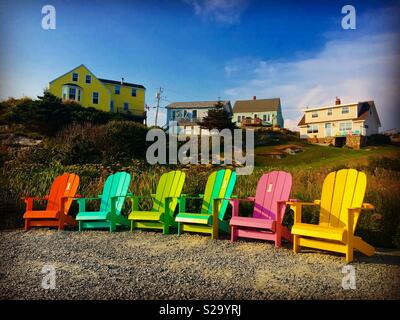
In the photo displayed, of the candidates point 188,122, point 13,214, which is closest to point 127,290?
point 13,214

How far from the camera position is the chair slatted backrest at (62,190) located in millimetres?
5590

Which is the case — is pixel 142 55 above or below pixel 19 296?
above

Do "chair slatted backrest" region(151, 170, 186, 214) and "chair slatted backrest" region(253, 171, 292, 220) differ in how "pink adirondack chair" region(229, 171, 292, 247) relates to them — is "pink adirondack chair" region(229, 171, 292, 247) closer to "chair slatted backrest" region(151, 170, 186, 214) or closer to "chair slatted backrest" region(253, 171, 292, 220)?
"chair slatted backrest" region(253, 171, 292, 220)

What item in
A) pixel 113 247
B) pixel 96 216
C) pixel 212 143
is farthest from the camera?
pixel 212 143

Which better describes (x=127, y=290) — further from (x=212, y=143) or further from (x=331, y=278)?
(x=212, y=143)

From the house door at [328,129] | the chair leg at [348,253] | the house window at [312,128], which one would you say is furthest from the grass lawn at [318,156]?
the chair leg at [348,253]

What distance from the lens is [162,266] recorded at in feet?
10.7

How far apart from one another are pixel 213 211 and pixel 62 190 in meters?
2.55

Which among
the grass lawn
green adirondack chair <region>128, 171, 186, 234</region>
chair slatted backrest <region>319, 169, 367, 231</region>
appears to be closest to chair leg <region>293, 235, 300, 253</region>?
chair slatted backrest <region>319, 169, 367, 231</region>

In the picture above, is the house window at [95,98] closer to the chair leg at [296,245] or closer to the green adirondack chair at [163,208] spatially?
the green adirondack chair at [163,208]

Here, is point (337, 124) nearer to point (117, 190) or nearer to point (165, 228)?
point (117, 190)

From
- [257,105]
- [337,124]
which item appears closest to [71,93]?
[257,105]

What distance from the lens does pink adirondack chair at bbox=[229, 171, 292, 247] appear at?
4.00 metres
